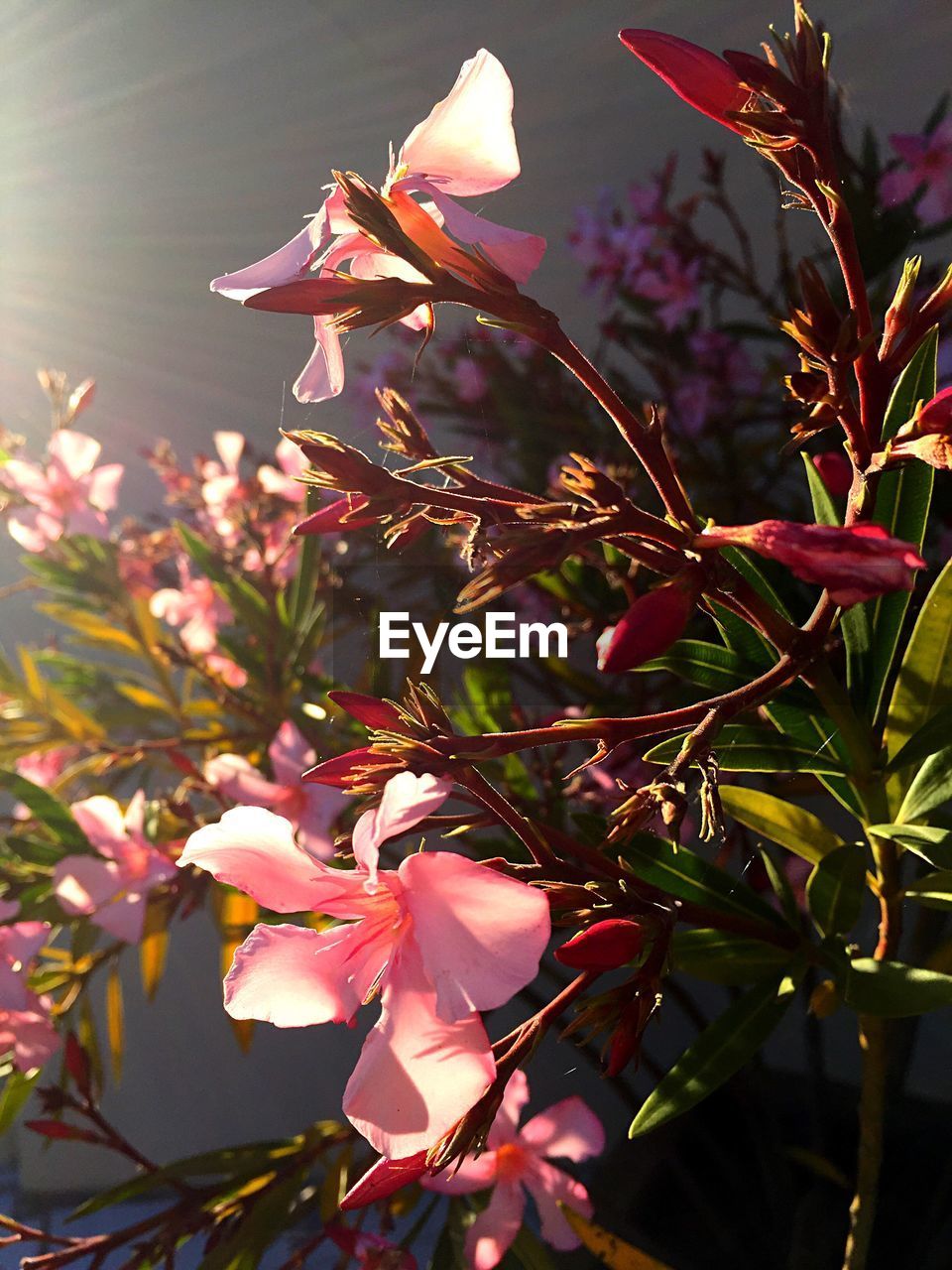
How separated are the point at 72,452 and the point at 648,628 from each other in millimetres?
654

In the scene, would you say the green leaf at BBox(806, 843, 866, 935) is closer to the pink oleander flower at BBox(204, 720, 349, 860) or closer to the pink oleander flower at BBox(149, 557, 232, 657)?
the pink oleander flower at BBox(204, 720, 349, 860)

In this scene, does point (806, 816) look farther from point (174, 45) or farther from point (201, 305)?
point (174, 45)

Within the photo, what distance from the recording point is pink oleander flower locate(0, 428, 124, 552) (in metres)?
0.76

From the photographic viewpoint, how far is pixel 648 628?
0.83 feet

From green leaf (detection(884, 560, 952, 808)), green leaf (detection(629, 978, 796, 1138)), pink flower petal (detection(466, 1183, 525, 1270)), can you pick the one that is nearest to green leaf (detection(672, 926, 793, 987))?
green leaf (detection(629, 978, 796, 1138))

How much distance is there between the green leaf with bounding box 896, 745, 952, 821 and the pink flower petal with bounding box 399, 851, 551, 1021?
0.21m

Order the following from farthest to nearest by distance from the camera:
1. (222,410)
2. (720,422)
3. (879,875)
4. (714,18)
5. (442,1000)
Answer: (222,410) < (720,422) < (714,18) < (879,875) < (442,1000)

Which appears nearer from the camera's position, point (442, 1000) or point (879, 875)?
point (442, 1000)

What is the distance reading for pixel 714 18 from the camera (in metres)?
0.71

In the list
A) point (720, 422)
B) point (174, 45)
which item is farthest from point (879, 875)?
point (174, 45)

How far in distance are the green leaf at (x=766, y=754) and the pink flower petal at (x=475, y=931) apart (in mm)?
189

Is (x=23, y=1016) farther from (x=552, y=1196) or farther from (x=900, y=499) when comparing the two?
(x=900, y=499)

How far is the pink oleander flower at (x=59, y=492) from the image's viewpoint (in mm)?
762

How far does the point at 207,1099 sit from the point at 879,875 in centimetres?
83
